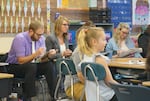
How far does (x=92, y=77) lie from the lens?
3.29 metres

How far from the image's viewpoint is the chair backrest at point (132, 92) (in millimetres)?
1976

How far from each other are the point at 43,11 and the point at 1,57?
5.57 ft

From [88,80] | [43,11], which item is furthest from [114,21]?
[88,80]

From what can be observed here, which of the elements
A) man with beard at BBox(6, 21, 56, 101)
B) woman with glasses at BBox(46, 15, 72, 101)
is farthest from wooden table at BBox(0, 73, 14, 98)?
woman with glasses at BBox(46, 15, 72, 101)

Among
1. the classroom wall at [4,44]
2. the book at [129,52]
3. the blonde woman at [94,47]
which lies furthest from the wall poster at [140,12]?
the blonde woman at [94,47]

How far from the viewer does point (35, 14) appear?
6.53 meters

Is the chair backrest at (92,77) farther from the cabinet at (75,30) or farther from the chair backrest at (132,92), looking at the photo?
the cabinet at (75,30)

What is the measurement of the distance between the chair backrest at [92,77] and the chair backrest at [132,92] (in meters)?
1.03

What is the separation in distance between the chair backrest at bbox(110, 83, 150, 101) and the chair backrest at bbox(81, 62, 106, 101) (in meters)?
1.03

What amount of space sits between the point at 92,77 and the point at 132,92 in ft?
4.13

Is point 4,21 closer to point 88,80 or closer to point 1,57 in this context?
point 1,57

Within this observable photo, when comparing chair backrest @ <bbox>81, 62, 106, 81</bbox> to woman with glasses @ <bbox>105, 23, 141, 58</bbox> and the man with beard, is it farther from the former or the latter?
woman with glasses @ <bbox>105, 23, 141, 58</bbox>

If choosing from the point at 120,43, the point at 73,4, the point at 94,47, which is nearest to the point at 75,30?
the point at 73,4

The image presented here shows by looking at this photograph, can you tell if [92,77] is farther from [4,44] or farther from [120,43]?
[4,44]
